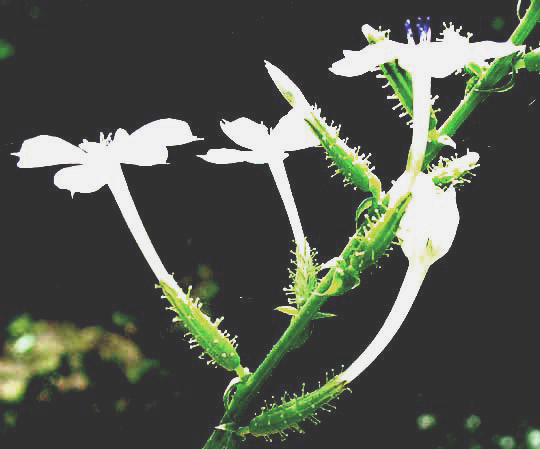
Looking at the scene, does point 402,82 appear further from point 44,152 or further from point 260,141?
point 44,152

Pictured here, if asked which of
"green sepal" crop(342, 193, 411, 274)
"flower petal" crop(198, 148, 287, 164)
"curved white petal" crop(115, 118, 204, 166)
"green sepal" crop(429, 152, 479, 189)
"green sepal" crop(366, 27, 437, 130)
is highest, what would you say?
"curved white petal" crop(115, 118, 204, 166)

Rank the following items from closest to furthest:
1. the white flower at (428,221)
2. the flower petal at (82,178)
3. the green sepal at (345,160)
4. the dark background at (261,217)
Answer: the white flower at (428,221)
the green sepal at (345,160)
the flower petal at (82,178)
the dark background at (261,217)

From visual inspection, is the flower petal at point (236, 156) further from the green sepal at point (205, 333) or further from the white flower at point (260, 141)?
the green sepal at point (205, 333)

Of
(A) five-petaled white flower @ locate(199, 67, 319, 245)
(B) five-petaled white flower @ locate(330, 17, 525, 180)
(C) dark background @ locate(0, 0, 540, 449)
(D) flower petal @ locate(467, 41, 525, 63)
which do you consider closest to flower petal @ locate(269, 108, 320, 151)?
(A) five-petaled white flower @ locate(199, 67, 319, 245)

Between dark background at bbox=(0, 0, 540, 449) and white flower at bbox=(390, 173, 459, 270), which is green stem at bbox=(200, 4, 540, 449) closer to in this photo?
white flower at bbox=(390, 173, 459, 270)

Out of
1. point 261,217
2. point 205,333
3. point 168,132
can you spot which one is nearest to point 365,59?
point 168,132

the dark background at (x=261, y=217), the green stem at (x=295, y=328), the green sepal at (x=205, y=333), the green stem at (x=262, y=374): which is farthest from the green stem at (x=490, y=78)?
the dark background at (x=261, y=217)
